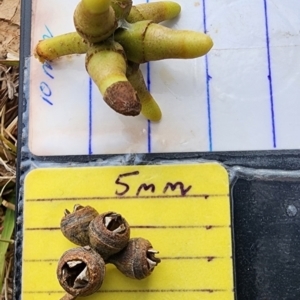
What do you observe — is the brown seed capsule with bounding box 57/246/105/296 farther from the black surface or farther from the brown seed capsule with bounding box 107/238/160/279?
the black surface

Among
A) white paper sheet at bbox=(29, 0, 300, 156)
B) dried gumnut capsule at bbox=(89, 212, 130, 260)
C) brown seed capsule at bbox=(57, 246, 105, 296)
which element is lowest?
brown seed capsule at bbox=(57, 246, 105, 296)

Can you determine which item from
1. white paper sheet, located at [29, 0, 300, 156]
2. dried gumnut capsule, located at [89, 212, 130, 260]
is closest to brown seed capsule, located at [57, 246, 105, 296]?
dried gumnut capsule, located at [89, 212, 130, 260]

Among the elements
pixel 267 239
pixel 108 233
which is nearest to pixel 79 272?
pixel 108 233

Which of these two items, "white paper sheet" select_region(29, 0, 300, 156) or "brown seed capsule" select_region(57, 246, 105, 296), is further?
"white paper sheet" select_region(29, 0, 300, 156)

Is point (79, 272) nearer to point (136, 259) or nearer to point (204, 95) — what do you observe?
point (136, 259)

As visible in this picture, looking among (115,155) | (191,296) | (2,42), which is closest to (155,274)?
(191,296)

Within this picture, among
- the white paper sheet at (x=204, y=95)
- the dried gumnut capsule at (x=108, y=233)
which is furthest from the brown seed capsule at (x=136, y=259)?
the white paper sheet at (x=204, y=95)

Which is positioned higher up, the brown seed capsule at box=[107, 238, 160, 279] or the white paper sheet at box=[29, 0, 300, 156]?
the white paper sheet at box=[29, 0, 300, 156]
